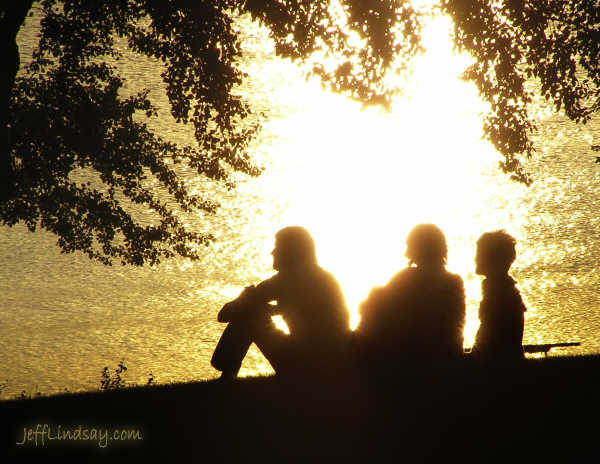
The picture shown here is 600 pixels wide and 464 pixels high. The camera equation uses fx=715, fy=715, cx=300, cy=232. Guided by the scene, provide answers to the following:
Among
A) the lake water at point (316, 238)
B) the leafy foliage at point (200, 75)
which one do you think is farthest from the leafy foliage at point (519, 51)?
the lake water at point (316, 238)

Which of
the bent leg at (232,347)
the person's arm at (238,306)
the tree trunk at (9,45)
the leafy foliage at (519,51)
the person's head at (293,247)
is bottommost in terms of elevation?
the bent leg at (232,347)

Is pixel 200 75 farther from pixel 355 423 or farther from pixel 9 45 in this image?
pixel 355 423

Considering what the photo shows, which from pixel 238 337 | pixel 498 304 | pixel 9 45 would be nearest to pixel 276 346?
pixel 238 337

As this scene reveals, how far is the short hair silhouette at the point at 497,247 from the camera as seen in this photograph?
6035 mm

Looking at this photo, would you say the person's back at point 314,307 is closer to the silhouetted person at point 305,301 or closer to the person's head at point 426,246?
the silhouetted person at point 305,301

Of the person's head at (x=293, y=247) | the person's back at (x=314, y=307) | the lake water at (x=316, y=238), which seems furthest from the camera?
the lake water at (x=316, y=238)

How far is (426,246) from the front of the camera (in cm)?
568

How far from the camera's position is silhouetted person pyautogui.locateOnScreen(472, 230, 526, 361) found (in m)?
6.05

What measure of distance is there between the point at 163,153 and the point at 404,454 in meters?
11.1

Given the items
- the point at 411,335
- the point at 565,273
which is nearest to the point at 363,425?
the point at 411,335

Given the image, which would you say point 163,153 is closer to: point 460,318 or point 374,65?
point 374,65

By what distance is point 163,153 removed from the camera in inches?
611

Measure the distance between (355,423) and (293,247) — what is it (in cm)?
162

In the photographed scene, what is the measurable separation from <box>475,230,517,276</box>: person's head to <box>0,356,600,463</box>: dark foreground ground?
924 millimetres
